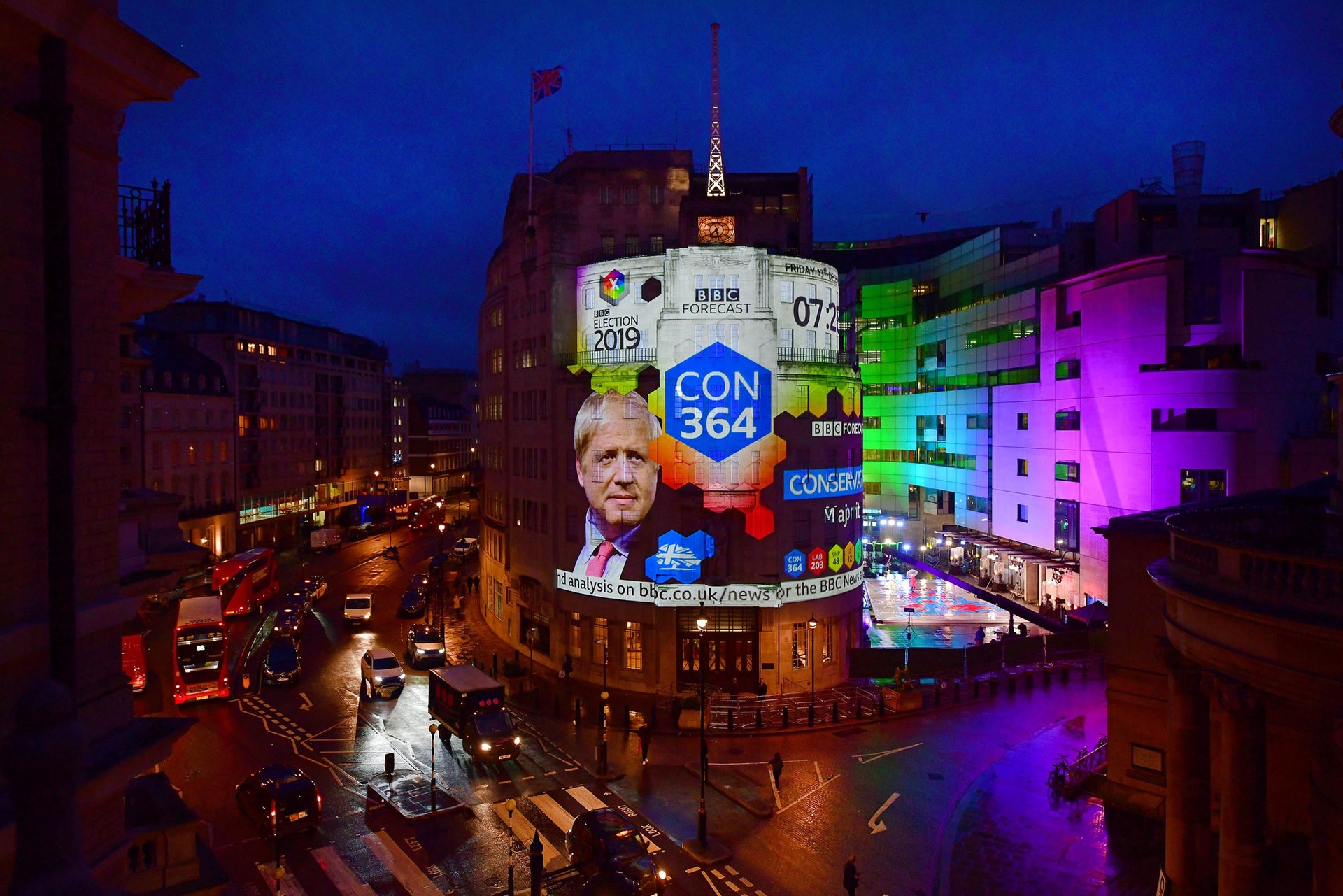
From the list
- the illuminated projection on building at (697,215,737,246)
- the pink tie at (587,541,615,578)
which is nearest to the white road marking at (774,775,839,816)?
the pink tie at (587,541,615,578)

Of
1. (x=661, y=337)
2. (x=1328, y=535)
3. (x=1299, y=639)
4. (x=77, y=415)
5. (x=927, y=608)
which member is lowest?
(x=927, y=608)

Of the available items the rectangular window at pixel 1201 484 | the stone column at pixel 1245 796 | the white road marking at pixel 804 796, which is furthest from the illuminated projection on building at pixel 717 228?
the rectangular window at pixel 1201 484

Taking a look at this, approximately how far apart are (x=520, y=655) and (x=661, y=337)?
2060 cm

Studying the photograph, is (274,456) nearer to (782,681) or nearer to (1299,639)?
(782,681)

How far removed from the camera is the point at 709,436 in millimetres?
38938

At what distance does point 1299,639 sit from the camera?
453 inches

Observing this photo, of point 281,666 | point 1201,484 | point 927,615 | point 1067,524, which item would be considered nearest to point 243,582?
point 281,666

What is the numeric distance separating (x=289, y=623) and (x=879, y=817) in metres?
38.0

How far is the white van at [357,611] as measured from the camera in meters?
52.3

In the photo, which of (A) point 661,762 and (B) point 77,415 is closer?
(B) point 77,415

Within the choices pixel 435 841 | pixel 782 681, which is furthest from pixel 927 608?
pixel 435 841

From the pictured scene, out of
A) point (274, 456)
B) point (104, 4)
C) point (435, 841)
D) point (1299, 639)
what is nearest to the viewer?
point (104, 4)

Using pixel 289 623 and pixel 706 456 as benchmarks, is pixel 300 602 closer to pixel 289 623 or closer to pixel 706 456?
pixel 289 623

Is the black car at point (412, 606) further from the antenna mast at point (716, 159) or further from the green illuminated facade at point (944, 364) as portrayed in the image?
the green illuminated facade at point (944, 364)
